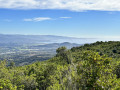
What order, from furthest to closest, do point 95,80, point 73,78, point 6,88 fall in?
point 6,88 → point 73,78 → point 95,80

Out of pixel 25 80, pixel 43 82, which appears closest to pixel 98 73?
pixel 25 80

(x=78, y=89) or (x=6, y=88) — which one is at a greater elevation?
(x=78, y=89)

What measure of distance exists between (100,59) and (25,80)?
17515 mm

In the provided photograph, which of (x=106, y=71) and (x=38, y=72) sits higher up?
(x=106, y=71)

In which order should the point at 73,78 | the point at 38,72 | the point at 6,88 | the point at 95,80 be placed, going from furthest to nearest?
the point at 38,72
the point at 6,88
the point at 73,78
the point at 95,80

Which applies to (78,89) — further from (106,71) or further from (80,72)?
(106,71)

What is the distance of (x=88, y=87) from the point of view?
9672 mm

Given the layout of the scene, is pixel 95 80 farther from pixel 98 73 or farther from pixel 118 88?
pixel 118 88

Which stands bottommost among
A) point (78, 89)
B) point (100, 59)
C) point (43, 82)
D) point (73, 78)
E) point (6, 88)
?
point (43, 82)

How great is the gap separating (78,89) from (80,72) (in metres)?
1.14

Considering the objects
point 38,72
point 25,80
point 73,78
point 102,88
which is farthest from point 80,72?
point 38,72

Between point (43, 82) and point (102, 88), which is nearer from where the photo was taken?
point (102, 88)

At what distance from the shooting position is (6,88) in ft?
45.5

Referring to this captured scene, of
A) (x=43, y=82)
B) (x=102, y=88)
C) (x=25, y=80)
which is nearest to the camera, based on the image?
(x=102, y=88)
